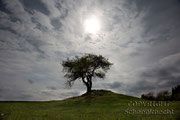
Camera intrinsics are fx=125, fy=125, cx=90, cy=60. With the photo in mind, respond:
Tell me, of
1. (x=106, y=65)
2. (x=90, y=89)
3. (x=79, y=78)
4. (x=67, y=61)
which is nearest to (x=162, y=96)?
(x=106, y=65)

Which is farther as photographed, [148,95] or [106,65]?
[148,95]

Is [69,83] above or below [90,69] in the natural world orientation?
below

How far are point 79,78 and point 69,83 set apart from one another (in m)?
5.32

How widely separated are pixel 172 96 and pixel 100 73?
35087 millimetres

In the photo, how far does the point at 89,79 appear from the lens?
59.2m

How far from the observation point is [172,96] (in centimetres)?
5812

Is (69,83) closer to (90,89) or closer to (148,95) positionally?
(90,89)

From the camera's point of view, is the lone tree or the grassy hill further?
the lone tree

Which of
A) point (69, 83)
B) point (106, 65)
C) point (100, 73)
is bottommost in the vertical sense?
point (69, 83)

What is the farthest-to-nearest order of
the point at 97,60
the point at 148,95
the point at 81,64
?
the point at 148,95 → the point at 97,60 → the point at 81,64

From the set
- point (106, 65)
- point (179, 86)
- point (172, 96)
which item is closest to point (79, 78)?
point (106, 65)

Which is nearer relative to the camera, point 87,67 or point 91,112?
point 91,112

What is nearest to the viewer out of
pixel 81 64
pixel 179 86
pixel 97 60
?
pixel 81 64

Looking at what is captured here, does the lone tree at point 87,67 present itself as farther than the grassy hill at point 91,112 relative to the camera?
Yes
